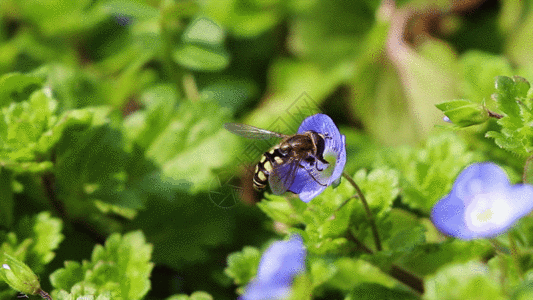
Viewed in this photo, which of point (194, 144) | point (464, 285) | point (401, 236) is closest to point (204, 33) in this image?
point (194, 144)

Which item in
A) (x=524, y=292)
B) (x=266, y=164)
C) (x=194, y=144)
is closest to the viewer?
(x=524, y=292)

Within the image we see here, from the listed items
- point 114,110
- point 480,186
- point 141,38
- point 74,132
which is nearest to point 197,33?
point 141,38

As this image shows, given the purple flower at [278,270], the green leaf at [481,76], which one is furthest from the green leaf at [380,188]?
the green leaf at [481,76]

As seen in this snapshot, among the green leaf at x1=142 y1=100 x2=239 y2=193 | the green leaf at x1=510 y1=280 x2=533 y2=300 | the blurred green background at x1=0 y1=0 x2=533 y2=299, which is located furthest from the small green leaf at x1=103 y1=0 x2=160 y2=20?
the green leaf at x1=510 y1=280 x2=533 y2=300

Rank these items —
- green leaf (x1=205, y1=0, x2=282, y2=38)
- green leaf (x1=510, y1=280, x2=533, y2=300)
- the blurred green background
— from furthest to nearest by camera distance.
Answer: green leaf (x1=205, y1=0, x2=282, y2=38)
the blurred green background
green leaf (x1=510, y1=280, x2=533, y2=300)

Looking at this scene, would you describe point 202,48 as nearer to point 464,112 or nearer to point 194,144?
point 194,144

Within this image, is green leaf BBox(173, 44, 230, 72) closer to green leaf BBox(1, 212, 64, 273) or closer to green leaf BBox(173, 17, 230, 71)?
green leaf BBox(173, 17, 230, 71)
